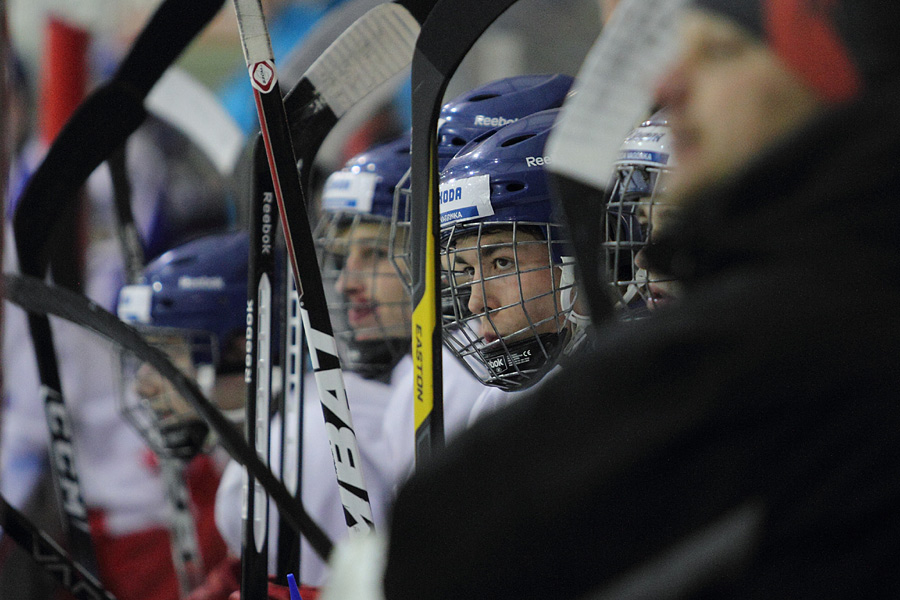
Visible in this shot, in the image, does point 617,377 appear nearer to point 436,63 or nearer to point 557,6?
point 436,63

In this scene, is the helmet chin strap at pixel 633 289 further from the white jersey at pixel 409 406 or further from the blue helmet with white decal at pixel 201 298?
the blue helmet with white decal at pixel 201 298

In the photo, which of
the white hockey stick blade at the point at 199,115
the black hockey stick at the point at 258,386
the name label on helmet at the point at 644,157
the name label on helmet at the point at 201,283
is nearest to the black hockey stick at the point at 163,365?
the black hockey stick at the point at 258,386

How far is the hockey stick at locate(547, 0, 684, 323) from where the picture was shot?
497mm

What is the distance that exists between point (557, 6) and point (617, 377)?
3.18 metres

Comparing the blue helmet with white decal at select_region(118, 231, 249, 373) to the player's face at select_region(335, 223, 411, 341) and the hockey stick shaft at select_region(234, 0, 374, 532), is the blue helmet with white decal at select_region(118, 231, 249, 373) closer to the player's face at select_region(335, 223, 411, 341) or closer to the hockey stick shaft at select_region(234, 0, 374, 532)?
the player's face at select_region(335, 223, 411, 341)

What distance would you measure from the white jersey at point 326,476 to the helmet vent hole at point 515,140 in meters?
0.70

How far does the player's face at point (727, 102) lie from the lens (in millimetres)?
400

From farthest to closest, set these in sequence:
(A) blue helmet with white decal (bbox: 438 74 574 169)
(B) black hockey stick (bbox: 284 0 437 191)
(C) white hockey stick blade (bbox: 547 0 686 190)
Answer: (A) blue helmet with white decal (bbox: 438 74 574 169), (B) black hockey stick (bbox: 284 0 437 191), (C) white hockey stick blade (bbox: 547 0 686 190)

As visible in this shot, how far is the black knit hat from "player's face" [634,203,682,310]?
18.7 inches

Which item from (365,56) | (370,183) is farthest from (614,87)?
(370,183)

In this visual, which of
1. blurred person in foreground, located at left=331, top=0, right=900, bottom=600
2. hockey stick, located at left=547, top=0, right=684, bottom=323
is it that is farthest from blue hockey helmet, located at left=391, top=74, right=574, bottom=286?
blurred person in foreground, located at left=331, top=0, right=900, bottom=600

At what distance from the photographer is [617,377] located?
1.32 ft

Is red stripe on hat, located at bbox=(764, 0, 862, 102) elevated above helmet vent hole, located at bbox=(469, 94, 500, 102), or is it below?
below

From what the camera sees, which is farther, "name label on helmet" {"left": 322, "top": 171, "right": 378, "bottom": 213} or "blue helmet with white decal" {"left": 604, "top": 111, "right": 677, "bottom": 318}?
"name label on helmet" {"left": 322, "top": 171, "right": 378, "bottom": 213}
